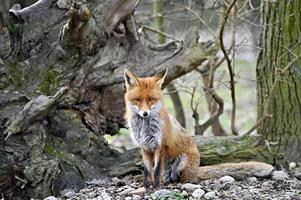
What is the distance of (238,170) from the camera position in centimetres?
595

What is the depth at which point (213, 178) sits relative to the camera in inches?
235

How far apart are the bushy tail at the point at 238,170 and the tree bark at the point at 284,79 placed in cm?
76

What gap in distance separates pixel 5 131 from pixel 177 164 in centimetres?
176

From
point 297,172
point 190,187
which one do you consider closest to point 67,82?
point 190,187

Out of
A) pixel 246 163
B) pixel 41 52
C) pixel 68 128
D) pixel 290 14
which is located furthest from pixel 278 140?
pixel 41 52

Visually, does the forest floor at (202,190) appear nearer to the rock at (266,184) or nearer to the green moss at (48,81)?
the rock at (266,184)

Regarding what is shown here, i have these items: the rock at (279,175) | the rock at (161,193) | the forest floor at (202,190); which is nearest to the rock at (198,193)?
the forest floor at (202,190)

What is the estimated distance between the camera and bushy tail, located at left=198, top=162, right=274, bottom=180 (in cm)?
592

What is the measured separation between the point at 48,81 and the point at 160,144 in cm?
152

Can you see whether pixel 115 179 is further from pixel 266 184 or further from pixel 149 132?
pixel 266 184

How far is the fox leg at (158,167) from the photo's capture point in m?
5.46

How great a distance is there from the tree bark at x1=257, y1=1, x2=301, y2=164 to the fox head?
5.87 feet

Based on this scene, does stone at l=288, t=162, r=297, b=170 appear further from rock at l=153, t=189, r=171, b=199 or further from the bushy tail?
rock at l=153, t=189, r=171, b=199

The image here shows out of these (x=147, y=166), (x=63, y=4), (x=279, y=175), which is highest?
(x=63, y=4)
